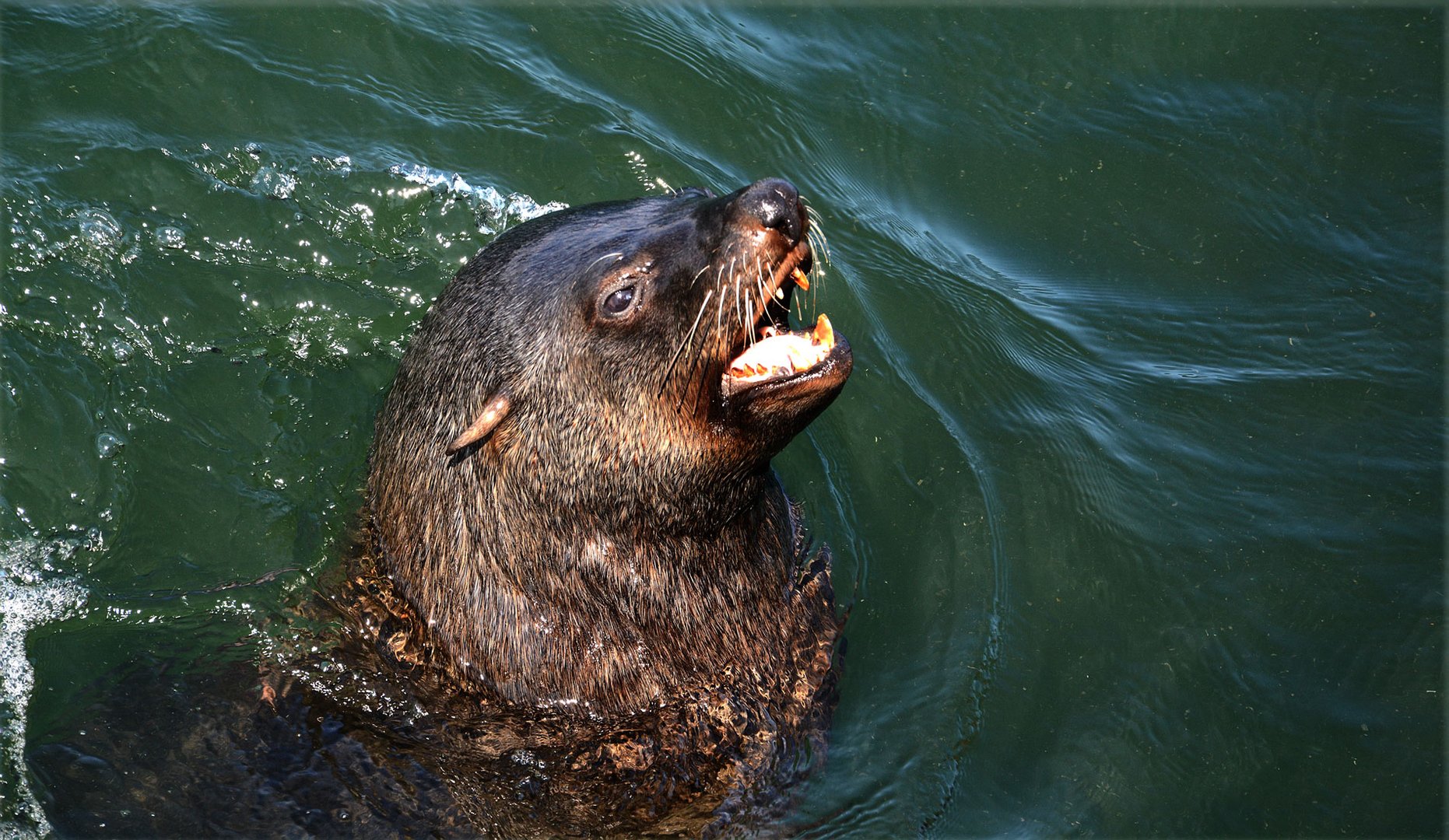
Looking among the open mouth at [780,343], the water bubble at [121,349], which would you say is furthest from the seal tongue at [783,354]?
the water bubble at [121,349]

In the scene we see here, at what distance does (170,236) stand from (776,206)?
4.50m

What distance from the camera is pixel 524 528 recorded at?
4508mm

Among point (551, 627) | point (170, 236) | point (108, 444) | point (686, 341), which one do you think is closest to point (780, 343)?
point (686, 341)

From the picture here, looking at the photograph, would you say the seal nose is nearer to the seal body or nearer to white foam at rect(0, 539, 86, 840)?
the seal body

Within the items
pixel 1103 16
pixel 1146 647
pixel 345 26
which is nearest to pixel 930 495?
pixel 1146 647

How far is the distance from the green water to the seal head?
2.83 ft

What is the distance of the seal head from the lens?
411 cm

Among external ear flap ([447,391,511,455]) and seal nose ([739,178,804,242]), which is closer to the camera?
seal nose ([739,178,804,242])

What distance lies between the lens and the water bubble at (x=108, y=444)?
597 centimetres

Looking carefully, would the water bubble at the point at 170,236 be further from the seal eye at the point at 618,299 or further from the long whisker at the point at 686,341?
the long whisker at the point at 686,341

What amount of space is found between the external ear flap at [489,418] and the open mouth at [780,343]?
2.83ft

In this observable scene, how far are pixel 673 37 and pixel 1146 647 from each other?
5.63m

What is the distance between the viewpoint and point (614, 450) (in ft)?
14.2

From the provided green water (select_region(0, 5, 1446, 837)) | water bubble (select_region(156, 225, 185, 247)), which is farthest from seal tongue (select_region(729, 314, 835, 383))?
water bubble (select_region(156, 225, 185, 247))
